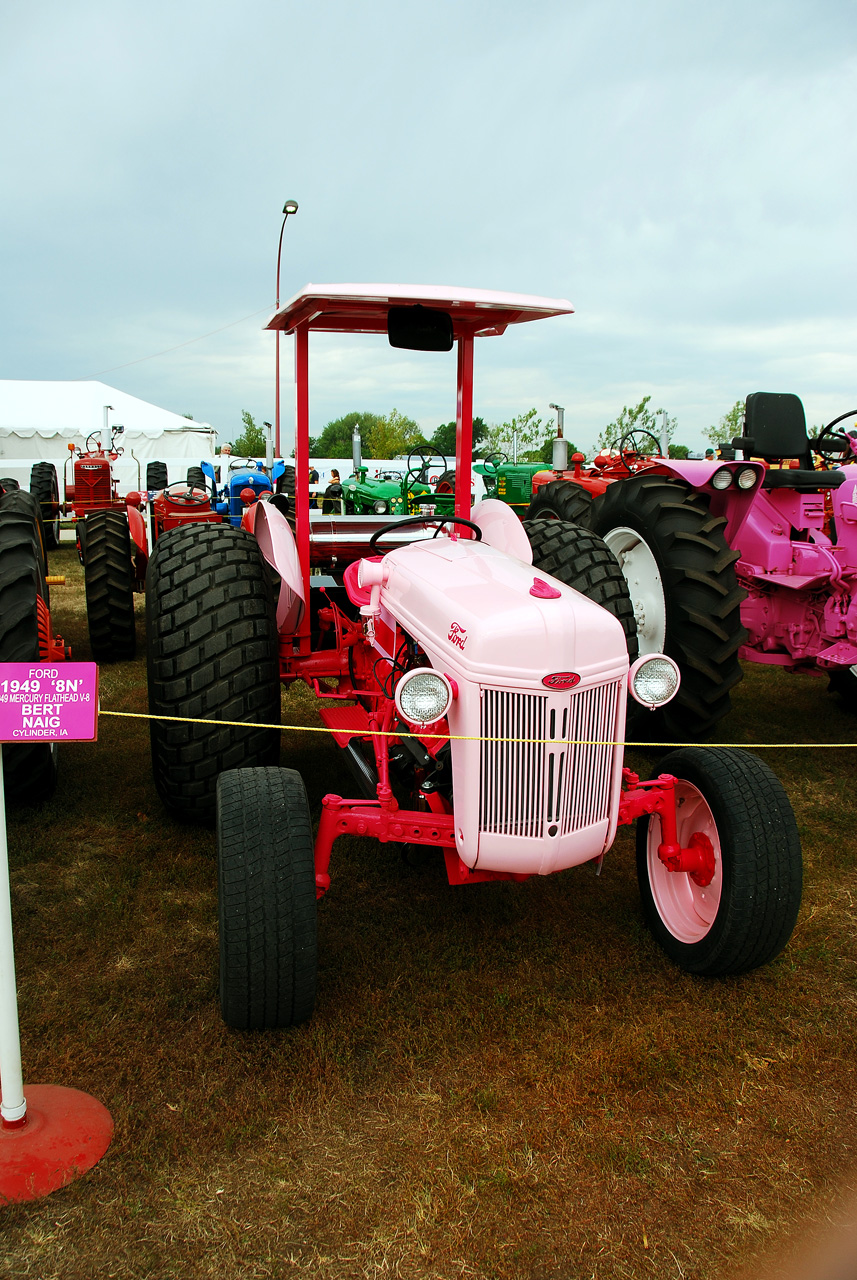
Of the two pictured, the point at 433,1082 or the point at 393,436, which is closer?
the point at 433,1082

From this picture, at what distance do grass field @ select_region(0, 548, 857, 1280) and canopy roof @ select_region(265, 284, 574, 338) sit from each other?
220 centimetres

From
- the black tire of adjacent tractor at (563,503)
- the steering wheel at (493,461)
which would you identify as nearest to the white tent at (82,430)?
the steering wheel at (493,461)

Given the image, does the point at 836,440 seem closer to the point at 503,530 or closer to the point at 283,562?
the point at 503,530

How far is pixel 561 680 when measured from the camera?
2.33m

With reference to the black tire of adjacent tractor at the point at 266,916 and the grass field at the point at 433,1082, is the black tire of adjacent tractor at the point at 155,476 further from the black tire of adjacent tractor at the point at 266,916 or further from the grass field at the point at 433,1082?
the black tire of adjacent tractor at the point at 266,916

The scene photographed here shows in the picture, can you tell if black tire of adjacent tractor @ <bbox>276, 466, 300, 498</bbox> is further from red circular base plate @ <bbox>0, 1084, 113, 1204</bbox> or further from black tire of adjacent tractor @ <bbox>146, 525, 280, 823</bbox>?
red circular base plate @ <bbox>0, 1084, 113, 1204</bbox>

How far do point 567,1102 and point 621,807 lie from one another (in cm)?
81

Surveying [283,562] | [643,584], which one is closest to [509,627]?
[283,562]

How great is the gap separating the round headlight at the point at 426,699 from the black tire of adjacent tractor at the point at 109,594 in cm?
503

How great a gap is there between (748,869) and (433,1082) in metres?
1.07

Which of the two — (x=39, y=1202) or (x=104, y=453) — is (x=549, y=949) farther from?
(x=104, y=453)

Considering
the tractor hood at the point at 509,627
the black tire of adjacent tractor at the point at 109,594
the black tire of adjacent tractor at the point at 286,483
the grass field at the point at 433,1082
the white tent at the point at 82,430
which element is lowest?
the grass field at the point at 433,1082

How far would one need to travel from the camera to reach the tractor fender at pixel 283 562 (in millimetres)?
3707

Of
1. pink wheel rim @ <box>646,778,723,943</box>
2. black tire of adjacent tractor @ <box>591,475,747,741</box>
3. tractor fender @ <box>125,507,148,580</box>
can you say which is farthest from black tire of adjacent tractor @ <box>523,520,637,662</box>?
tractor fender @ <box>125,507,148,580</box>
